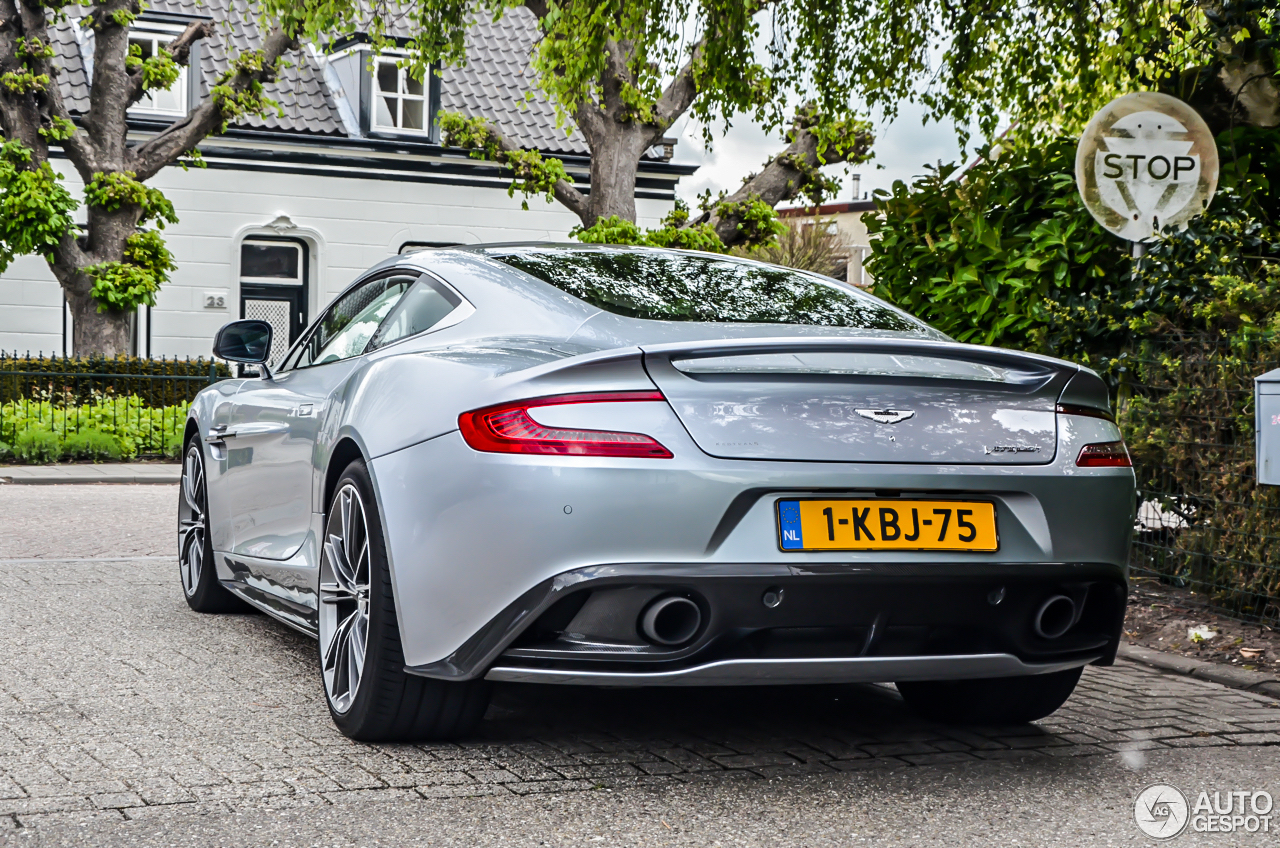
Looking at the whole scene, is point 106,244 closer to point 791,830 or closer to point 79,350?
point 79,350

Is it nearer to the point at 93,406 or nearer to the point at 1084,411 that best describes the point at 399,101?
the point at 93,406

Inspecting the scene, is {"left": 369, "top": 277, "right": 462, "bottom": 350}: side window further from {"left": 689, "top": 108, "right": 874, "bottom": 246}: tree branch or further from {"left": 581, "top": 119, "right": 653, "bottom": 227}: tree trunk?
{"left": 689, "top": 108, "right": 874, "bottom": 246}: tree branch

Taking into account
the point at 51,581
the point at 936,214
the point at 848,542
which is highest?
the point at 936,214

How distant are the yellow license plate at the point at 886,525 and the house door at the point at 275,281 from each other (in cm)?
2156

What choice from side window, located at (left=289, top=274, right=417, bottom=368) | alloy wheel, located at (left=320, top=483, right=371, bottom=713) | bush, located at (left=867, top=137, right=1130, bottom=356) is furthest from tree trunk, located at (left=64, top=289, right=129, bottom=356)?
alloy wheel, located at (left=320, top=483, right=371, bottom=713)

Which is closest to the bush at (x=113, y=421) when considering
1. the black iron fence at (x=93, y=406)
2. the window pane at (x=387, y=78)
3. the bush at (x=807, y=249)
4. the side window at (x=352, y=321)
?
the black iron fence at (x=93, y=406)

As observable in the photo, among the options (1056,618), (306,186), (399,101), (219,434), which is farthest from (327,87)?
(1056,618)

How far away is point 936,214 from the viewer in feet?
26.9

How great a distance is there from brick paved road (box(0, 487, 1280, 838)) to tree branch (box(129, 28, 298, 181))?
14.9 meters

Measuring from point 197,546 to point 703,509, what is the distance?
3.61m

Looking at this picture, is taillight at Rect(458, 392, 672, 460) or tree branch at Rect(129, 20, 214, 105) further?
tree branch at Rect(129, 20, 214, 105)

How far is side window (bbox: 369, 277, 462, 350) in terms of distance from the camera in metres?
4.21

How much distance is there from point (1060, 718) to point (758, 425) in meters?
1.78

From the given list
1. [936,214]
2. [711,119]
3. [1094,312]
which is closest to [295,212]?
[711,119]
